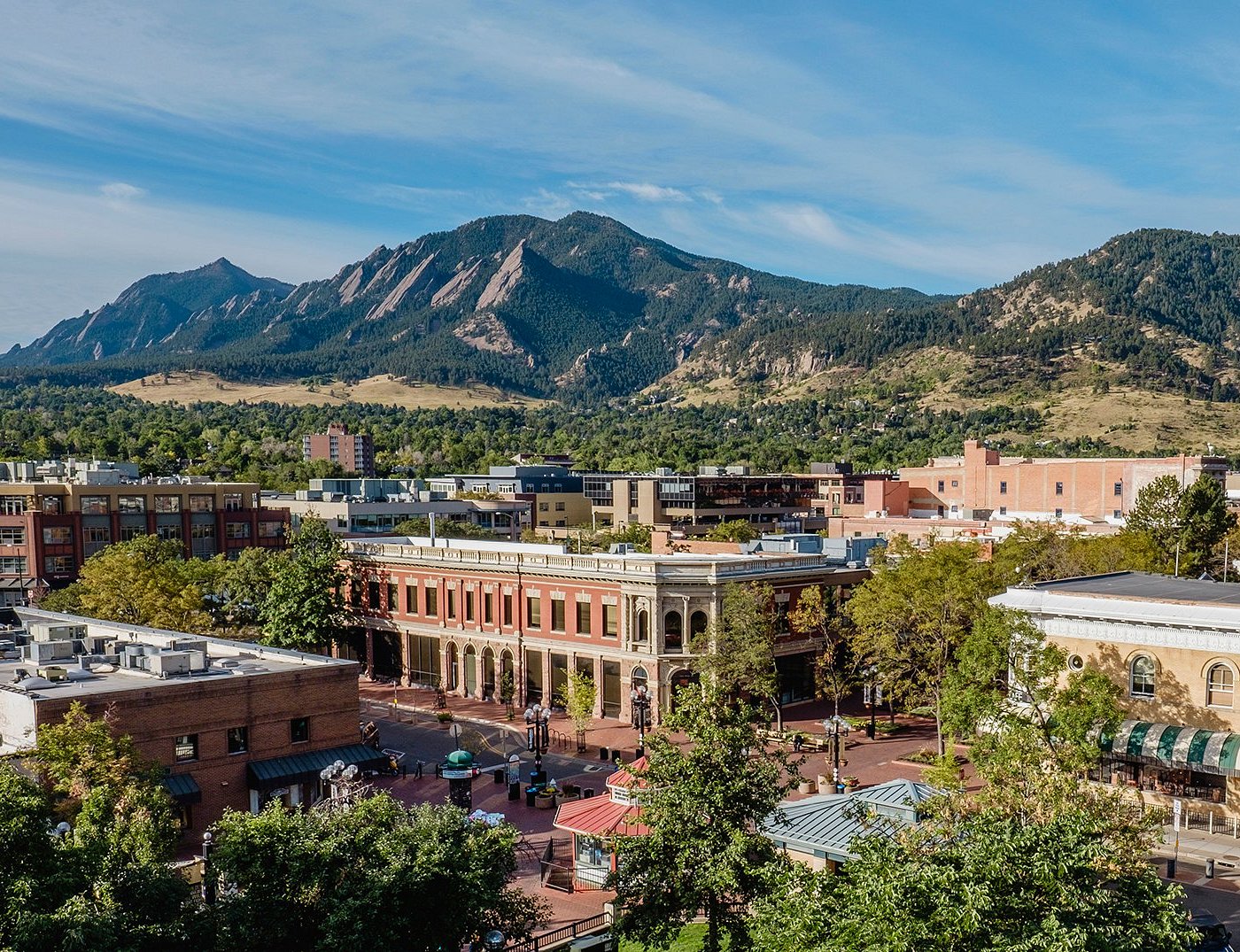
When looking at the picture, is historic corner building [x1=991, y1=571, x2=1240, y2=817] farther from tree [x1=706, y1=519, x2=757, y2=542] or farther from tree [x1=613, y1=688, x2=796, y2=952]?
tree [x1=706, y1=519, x2=757, y2=542]

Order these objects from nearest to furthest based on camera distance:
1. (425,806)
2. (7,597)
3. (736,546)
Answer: (425,806) → (736,546) → (7,597)

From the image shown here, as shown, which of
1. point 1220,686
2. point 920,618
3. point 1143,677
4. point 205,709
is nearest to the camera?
point 205,709

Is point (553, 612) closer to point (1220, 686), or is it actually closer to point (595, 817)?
point (595, 817)

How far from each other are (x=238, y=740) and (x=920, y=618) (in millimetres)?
31815

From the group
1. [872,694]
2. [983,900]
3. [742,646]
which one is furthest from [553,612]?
[983,900]

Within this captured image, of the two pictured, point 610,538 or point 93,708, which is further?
point 610,538

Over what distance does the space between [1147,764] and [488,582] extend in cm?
3969

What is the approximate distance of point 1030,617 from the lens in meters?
47.5

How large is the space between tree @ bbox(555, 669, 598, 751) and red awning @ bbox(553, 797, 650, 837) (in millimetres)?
18512

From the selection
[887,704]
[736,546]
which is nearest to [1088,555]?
[887,704]

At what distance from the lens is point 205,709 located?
40.6 m

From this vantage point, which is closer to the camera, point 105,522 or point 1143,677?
point 1143,677

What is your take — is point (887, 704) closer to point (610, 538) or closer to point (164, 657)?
point (164, 657)

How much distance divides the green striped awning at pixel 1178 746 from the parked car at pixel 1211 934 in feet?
32.5
